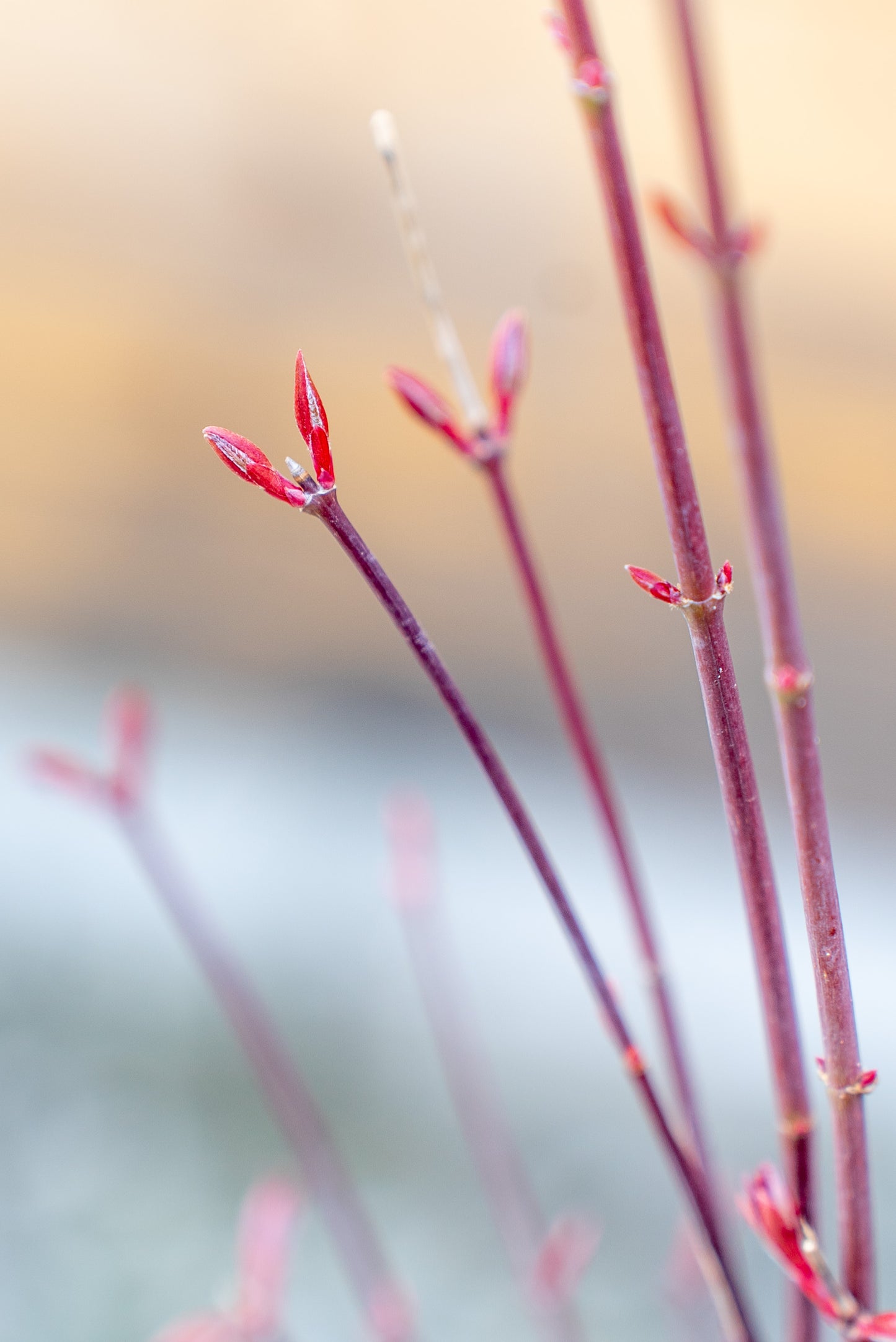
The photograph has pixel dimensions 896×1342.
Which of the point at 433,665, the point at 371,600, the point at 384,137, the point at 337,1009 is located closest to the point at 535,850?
the point at 433,665

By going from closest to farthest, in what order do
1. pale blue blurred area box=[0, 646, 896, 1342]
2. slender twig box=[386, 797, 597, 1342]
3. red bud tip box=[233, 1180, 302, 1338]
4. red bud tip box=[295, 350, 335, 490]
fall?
red bud tip box=[295, 350, 335, 490]
red bud tip box=[233, 1180, 302, 1338]
slender twig box=[386, 797, 597, 1342]
pale blue blurred area box=[0, 646, 896, 1342]

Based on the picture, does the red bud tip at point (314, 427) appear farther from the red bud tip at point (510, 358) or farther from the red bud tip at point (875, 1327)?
the red bud tip at point (875, 1327)

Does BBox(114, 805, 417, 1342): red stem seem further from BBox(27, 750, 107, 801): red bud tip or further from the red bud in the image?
the red bud

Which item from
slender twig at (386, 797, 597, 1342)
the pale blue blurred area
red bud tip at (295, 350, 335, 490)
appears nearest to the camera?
red bud tip at (295, 350, 335, 490)

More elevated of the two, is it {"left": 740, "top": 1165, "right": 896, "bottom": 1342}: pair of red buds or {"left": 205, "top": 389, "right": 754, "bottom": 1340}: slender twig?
{"left": 205, "top": 389, "right": 754, "bottom": 1340}: slender twig

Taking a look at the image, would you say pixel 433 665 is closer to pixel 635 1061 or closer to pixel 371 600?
pixel 635 1061

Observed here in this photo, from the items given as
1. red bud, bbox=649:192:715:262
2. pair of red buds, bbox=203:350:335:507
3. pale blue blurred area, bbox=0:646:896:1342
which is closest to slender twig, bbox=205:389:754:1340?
pair of red buds, bbox=203:350:335:507

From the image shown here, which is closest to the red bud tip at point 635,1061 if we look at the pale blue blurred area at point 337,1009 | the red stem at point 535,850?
the red stem at point 535,850

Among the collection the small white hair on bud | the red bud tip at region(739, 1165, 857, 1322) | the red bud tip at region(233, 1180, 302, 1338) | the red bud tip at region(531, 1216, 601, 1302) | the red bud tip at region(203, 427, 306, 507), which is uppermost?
the small white hair on bud

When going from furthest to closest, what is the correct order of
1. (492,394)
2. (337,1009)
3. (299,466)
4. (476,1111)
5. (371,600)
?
(371,600)
(337,1009)
(476,1111)
(492,394)
(299,466)
